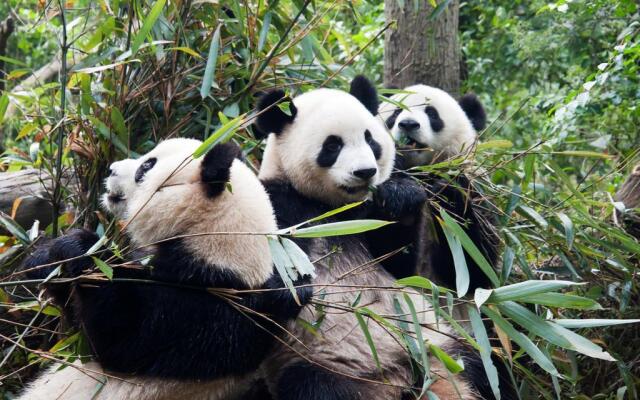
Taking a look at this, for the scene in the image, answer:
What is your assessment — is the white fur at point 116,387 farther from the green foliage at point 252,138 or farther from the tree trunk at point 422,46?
the tree trunk at point 422,46

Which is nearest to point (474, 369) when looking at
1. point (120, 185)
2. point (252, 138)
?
point (252, 138)

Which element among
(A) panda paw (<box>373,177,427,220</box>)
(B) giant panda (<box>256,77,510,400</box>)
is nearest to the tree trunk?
(B) giant panda (<box>256,77,510,400</box>)

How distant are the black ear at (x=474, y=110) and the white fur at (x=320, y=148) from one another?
1.05 m

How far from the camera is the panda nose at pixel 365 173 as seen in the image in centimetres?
388

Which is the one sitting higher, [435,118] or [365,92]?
[365,92]

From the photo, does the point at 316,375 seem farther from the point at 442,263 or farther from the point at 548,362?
the point at 442,263

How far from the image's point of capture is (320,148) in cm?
412

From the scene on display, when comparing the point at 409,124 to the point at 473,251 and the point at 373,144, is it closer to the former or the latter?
the point at 373,144

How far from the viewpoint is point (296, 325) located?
11.9 ft

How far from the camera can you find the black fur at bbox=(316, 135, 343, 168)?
13.4 feet

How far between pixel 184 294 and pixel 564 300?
1.45 m

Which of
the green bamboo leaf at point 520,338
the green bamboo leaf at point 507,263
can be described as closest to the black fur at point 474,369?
the green bamboo leaf at point 507,263

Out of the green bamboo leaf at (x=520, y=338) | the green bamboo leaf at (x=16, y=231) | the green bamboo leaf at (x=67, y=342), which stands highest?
the green bamboo leaf at (x=520, y=338)

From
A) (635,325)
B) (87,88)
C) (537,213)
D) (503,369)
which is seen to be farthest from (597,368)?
(87,88)
